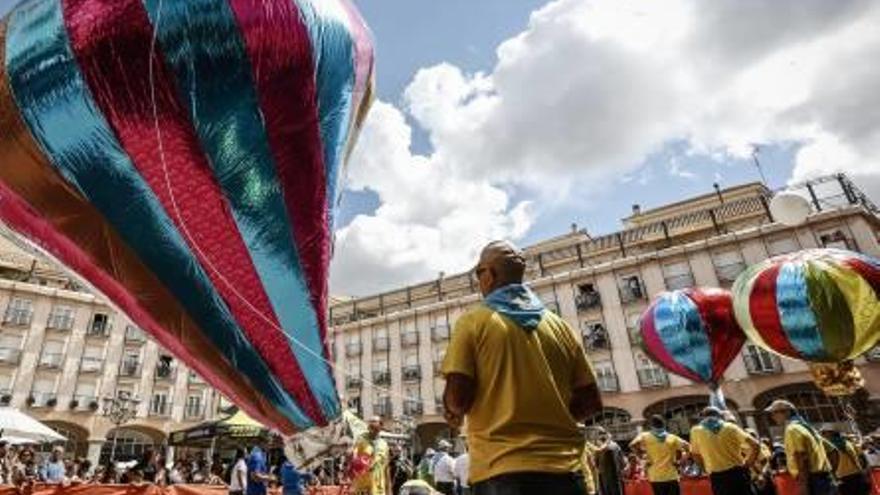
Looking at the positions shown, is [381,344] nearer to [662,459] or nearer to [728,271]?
[728,271]

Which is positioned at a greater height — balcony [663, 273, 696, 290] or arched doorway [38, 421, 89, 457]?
balcony [663, 273, 696, 290]

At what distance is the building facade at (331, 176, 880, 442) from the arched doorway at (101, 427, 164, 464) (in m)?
12.3

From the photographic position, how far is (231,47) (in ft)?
11.9

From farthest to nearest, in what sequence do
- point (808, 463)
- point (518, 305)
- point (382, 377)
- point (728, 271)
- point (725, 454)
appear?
point (382, 377) → point (728, 271) → point (725, 454) → point (808, 463) → point (518, 305)

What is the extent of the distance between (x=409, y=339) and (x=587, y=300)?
12.0m

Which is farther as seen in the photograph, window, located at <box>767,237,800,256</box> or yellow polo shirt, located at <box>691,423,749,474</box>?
window, located at <box>767,237,800,256</box>

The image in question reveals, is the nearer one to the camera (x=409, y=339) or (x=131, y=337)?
(x=409, y=339)

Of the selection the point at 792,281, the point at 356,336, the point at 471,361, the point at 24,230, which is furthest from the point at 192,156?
the point at 356,336

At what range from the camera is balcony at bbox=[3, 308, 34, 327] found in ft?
111

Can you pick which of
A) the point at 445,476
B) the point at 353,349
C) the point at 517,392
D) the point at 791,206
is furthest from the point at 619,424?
the point at 517,392

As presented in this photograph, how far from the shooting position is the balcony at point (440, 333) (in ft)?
120

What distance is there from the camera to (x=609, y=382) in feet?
98.7

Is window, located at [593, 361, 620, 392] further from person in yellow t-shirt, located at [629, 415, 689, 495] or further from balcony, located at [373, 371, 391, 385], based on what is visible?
person in yellow t-shirt, located at [629, 415, 689, 495]

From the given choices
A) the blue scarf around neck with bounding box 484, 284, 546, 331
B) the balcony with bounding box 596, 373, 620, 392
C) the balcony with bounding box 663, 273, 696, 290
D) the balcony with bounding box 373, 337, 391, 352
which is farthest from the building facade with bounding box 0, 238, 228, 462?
the blue scarf around neck with bounding box 484, 284, 546, 331
